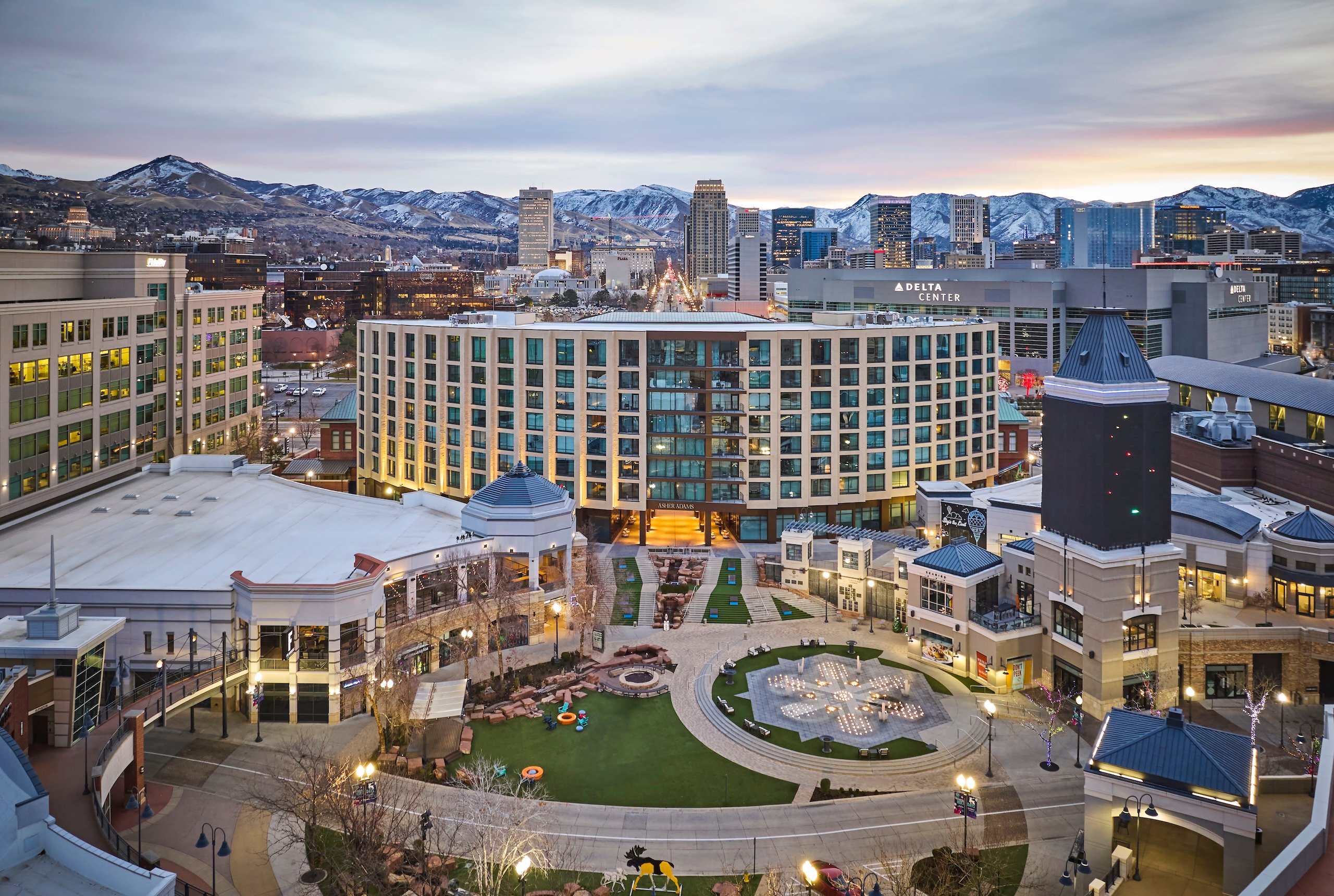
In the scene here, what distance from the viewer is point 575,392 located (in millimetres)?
98375

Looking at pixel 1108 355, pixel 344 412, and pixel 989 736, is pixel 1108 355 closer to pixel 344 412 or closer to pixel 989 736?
pixel 989 736

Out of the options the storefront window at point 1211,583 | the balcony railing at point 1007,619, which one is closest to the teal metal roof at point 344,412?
the balcony railing at point 1007,619

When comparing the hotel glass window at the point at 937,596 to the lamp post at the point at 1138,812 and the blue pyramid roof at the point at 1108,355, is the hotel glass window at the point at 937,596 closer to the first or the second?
the blue pyramid roof at the point at 1108,355

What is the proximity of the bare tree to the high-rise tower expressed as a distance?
4.06 feet

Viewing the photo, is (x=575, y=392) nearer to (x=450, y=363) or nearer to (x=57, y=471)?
(x=450, y=363)

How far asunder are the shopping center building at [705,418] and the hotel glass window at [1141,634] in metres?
43.6

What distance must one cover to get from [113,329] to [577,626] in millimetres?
60665

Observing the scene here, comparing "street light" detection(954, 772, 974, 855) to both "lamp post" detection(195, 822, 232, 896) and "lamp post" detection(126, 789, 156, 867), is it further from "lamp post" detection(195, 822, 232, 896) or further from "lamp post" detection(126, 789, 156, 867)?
"lamp post" detection(126, 789, 156, 867)

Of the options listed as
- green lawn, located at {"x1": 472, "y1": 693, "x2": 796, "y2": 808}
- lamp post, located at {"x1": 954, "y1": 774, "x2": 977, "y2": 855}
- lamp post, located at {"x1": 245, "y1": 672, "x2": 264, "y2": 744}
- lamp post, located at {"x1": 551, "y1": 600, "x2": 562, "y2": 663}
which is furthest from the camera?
lamp post, located at {"x1": 551, "y1": 600, "x2": 562, "y2": 663}

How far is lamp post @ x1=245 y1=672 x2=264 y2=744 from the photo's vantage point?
5272cm

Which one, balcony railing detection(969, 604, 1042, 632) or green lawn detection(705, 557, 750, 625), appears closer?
balcony railing detection(969, 604, 1042, 632)

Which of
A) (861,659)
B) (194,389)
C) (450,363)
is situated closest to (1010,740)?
(861,659)

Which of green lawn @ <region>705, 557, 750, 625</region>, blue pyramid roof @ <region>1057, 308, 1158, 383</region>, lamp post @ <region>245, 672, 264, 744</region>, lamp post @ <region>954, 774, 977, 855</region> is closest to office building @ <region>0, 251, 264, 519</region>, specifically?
lamp post @ <region>245, 672, 264, 744</region>

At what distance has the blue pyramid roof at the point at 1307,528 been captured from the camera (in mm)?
61250
